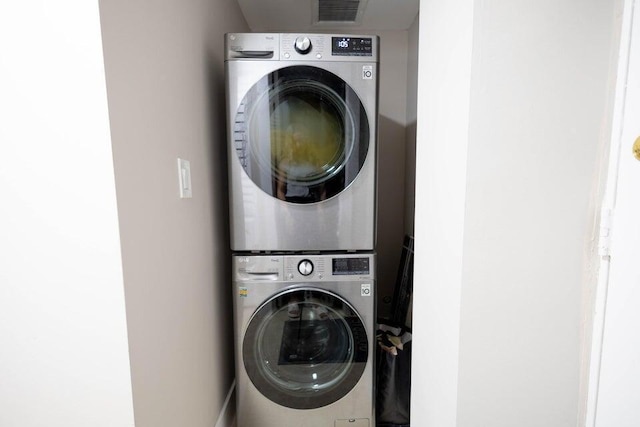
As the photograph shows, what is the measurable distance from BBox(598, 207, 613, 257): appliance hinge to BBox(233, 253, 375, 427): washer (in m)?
0.82

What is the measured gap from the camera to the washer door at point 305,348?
1338 mm

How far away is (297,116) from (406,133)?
1.10 m

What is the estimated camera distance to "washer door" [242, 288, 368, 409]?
1.34 metres

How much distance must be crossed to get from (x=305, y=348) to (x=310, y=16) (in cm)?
198

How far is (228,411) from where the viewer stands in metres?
1.48

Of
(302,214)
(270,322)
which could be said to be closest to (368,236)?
(302,214)

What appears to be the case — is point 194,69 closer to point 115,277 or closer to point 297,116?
point 297,116

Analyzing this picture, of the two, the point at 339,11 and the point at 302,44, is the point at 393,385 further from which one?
the point at 339,11

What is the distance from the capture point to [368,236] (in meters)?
1.35

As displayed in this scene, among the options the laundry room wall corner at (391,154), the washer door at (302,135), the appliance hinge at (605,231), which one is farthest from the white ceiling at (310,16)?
the appliance hinge at (605,231)

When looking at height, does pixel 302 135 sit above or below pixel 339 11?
below

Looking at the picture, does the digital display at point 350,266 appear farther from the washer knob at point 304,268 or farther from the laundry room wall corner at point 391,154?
the laundry room wall corner at point 391,154

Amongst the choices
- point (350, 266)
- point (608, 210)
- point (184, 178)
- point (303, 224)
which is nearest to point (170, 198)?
point (184, 178)

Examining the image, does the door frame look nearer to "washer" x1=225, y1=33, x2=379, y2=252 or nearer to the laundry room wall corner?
"washer" x1=225, y1=33, x2=379, y2=252
